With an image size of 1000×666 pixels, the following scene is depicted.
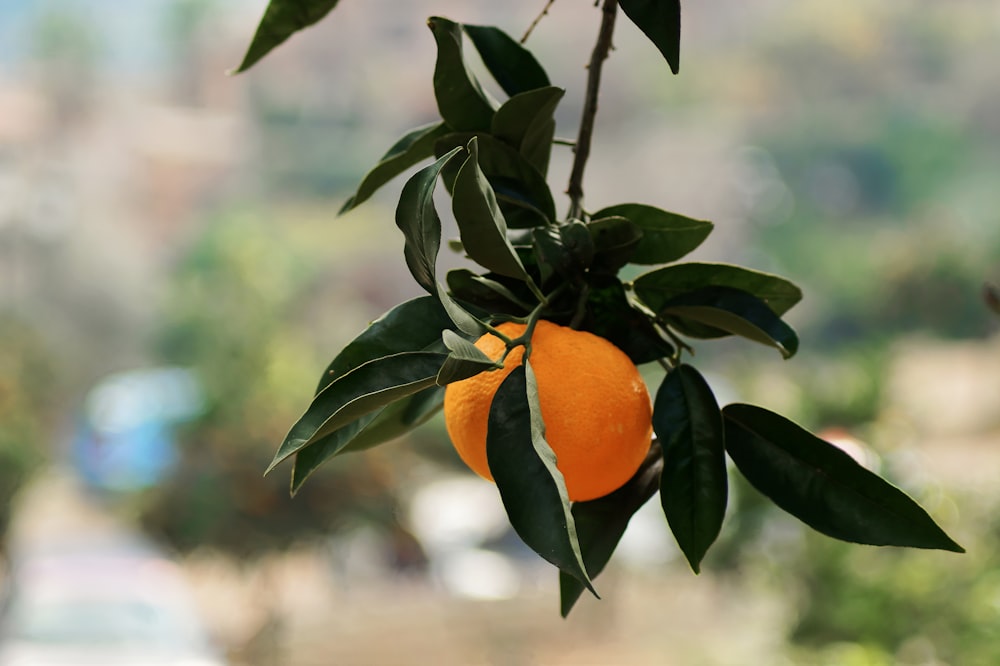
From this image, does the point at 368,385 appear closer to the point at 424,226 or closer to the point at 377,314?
the point at 424,226

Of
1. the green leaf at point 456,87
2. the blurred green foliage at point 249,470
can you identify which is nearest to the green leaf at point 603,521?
the green leaf at point 456,87

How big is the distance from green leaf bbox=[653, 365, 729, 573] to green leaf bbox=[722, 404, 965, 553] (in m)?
0.01

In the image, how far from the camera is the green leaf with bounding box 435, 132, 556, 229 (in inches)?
10.9

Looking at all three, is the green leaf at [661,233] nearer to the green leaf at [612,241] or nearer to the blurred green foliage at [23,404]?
the green leaf at [612,241]

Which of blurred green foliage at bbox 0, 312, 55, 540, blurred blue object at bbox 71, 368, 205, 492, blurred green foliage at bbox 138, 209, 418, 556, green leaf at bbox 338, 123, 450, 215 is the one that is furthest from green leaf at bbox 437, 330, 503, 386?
blurred blue object at bbox 71, 368, 205, 492

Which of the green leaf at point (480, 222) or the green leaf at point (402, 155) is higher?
the green leaf at point (402, 155)

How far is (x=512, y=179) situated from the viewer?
28 centimetres

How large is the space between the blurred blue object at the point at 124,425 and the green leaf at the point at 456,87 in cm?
630

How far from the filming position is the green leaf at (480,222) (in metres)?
0.21

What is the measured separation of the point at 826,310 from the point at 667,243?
10488 millimetres

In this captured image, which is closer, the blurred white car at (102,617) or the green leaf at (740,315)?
the green leaf at (740,315)

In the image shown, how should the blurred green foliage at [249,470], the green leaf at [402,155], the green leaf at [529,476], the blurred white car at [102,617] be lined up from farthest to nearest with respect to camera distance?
the blurred white car at [102,617] → the blurred green foliage at [249,470] → the green leaf at [402,155] → the green leaf at [529,476]

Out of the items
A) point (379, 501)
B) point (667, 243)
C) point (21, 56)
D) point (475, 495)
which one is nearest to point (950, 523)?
point (379, 501)

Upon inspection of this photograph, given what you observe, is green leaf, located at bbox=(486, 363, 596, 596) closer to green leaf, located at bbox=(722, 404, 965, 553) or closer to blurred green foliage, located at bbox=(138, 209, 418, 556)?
green leaf, located at bbox=(722, 404, 965, 553)
